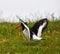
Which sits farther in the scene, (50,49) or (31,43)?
(31,43)

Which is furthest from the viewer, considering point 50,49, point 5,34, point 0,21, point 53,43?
point 0,21

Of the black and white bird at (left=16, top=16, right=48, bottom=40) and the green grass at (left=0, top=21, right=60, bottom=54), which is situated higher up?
the black and white bird at (left=16, top=16, right=48, bottom=40)

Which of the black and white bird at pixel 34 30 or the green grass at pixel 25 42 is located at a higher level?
the black and white bird at pixel 34 30

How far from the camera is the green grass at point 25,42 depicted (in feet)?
38.1

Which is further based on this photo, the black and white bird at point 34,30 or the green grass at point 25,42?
the black and white bird at point 34,30

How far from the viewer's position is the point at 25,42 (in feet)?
41.9

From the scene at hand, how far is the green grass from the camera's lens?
1162 centimetres

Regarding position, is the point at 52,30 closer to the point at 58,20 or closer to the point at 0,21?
the point at 58,20

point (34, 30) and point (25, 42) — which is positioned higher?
point (34, 30)

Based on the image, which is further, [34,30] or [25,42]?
[34,30]

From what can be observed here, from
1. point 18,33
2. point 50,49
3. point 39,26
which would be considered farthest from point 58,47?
point 18,33

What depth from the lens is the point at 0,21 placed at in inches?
618

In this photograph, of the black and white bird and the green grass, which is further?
the black and white bird

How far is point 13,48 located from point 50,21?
4.69 meters
